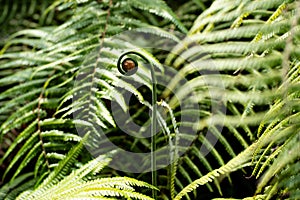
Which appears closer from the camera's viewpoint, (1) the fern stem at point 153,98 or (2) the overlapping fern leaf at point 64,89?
(1) the fern stem at point 153,98

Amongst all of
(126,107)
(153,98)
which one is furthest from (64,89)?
(153,98)

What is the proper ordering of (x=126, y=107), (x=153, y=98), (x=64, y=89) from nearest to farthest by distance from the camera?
(x=153, y=98), (x=126, y=107), (x=64, y=89)

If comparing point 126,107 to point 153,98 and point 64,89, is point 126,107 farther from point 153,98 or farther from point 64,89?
point 153,98

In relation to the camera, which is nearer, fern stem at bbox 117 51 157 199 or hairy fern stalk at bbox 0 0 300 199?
fern stem at bbox 117 51 157 199

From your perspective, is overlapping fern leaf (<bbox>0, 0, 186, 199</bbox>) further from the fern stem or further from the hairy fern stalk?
the fern stem

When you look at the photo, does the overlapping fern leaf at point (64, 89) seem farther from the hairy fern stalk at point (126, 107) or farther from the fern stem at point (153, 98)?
the fern stem at point (153, 98)

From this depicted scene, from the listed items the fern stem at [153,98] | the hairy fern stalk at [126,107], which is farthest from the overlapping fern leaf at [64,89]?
the fern stem at [153,98]

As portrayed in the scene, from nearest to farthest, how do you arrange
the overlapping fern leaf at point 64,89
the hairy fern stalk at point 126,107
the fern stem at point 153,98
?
the fern stem at point 153,98 → the hairy fern stalk at point 126,107 → the overlapping fern leaf at point 64,89

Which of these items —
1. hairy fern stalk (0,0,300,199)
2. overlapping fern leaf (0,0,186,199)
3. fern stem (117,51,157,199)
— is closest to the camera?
fern stem (117,51,157,199)

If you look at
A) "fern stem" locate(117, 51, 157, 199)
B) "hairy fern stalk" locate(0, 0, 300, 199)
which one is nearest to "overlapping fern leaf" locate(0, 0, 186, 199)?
"hairy fern stalk" locate(0, 0, 300, 199)

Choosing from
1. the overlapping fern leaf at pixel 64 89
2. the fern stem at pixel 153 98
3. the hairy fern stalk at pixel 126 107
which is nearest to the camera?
the fern stem at pixel 153 98

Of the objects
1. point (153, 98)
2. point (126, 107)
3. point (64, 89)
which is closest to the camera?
point (153, 98)

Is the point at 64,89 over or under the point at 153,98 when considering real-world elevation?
over

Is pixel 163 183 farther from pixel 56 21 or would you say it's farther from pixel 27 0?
pixel 27 0
